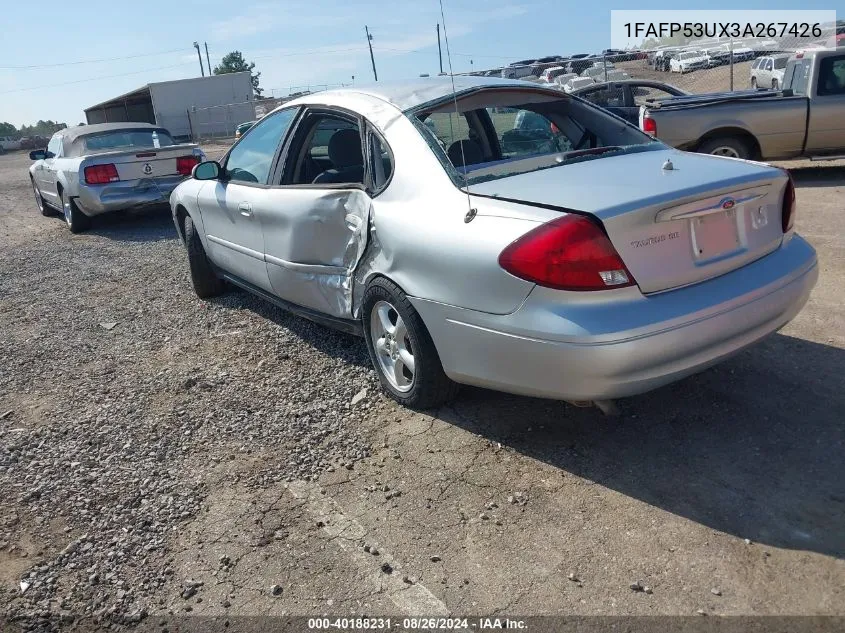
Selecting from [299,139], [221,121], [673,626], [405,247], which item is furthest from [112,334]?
[221,121]

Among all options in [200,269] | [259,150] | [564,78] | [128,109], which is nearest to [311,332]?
[259,150]

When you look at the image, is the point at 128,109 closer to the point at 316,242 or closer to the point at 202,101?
the point at 202,101

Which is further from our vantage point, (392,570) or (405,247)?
(405,247)

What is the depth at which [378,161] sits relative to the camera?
3.87 meters

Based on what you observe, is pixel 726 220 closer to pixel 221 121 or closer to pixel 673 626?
pixel 673 626

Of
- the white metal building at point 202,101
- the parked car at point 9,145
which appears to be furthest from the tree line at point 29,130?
the white metal building at point 202,101

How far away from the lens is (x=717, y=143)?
31.8 feet

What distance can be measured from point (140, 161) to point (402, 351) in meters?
7.53

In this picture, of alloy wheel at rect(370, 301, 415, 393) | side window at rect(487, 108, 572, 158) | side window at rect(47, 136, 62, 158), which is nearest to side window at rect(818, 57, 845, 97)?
side window at rect(487, 108, 572, 158)

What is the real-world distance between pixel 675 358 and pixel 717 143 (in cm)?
775

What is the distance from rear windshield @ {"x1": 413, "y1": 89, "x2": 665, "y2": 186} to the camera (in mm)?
3723

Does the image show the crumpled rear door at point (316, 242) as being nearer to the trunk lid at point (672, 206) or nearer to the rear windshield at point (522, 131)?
the rear windshield at point (522, 131)

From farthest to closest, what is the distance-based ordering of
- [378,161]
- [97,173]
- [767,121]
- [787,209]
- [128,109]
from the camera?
[128,109]
[97,173]
[767,121]
[378,161]
[787,209]

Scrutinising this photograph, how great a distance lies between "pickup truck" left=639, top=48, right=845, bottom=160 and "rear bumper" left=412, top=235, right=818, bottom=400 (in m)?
6.83
